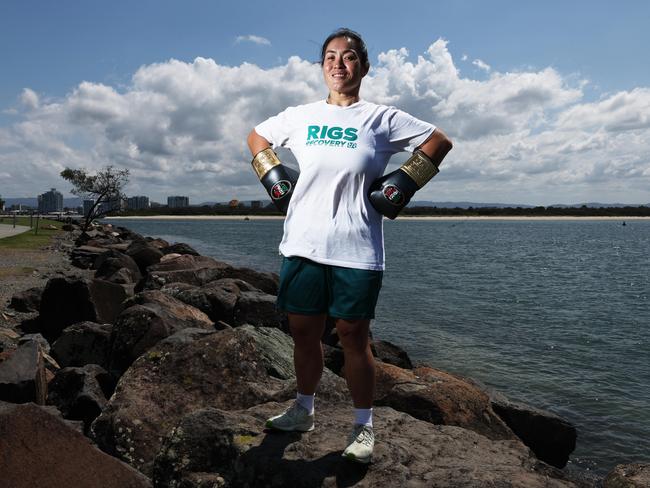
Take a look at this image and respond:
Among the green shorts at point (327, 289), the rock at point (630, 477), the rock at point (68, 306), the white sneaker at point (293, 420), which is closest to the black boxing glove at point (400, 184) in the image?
the green shorts at point (327, 289)

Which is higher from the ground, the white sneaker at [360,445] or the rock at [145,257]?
the white sneaker at [360,445]

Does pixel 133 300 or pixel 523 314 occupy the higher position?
pixel 133 300

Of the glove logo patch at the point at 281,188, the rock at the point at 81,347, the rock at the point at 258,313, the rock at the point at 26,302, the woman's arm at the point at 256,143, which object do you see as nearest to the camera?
the glove logo patch at the point at 281,188

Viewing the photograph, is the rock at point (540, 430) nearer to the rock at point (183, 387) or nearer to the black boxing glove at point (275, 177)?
the rock at point (183, 387)

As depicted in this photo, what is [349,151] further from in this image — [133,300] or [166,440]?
[133,300]

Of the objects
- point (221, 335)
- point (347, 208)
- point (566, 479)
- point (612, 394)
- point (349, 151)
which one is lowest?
point (612, 394)

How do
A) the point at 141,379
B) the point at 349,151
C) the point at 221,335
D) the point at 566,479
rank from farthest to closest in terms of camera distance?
the point at 221,335 < the point at 141,379 < the point at 566,479 < the point at 349,151

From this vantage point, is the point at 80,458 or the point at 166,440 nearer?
the point at 80,458

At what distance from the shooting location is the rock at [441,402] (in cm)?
604

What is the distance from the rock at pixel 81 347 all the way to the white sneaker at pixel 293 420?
4788mm

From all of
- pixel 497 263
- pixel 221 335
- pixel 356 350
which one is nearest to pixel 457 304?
pixel 221 335

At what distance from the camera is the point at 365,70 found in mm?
3893

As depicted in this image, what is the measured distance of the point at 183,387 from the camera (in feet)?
16.8

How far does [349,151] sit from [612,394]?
9555 millimetres
